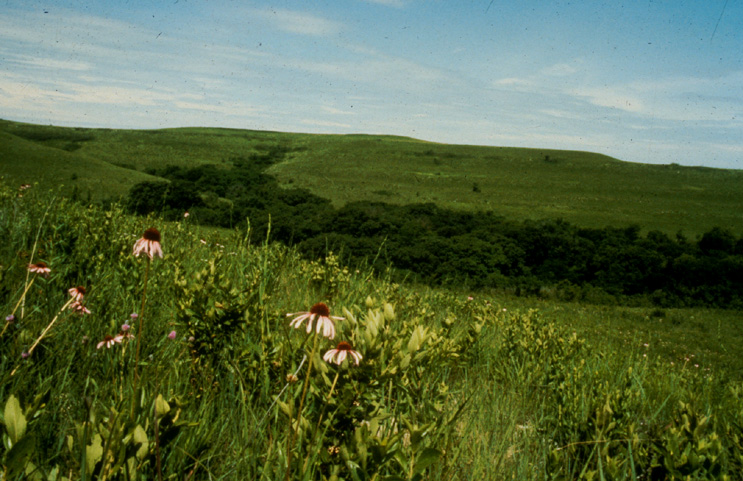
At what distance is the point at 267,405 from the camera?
1.85m

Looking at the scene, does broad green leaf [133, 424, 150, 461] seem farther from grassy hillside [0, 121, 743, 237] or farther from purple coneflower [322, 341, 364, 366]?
grassy hillside [0, 121, 743, 237]

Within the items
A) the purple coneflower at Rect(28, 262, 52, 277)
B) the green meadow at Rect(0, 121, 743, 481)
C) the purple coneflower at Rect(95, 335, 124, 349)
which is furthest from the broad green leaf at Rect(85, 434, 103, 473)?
the purple coneflower at Rect(28, 262, 52, 277)

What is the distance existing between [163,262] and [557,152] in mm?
111955

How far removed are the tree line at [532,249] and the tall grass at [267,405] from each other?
33.9 metres

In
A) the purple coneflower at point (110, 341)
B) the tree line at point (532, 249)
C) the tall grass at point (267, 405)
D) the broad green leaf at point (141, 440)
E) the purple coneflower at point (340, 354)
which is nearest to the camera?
the broad green leaf at point (141, 440)

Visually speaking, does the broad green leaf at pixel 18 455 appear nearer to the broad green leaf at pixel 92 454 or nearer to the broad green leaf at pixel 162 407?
the broad green leaf at pixel 92 454

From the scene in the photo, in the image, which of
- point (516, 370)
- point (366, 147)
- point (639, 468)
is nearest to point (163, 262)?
point (516, 370)

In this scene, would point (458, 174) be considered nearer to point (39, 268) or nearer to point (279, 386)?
point (279, 386)

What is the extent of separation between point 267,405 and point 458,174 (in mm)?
80304

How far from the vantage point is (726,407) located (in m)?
3.55

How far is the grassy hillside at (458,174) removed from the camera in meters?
56.3

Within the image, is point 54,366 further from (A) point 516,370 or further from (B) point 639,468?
(A) point 516,370

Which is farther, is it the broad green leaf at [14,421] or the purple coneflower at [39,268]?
the purple coneflower at [39,268]

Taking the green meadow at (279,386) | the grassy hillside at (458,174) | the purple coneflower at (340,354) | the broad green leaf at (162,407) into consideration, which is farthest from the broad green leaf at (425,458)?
the grassy hillside at (458,174)
